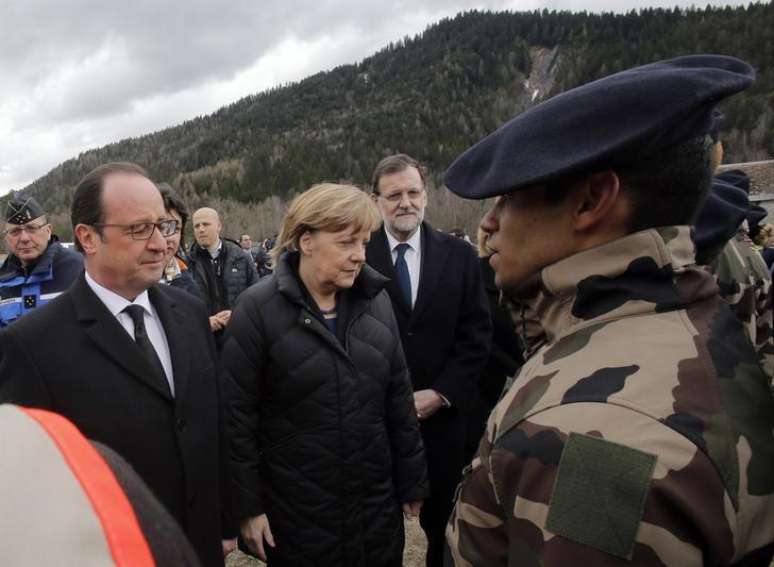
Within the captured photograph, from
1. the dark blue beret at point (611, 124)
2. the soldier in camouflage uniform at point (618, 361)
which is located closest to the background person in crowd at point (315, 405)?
the soldier in camouflage uniform at point (618, 361)

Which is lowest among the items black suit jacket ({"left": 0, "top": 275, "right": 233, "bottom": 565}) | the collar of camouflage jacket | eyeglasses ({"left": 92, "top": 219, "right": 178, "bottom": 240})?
black suit jacket ({"left": 0, "top": 275, "right": 233, "bottom": 565})

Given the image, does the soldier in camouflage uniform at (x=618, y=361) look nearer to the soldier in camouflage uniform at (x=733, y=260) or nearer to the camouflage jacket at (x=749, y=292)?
the camouflage jacket at (x=749, y=292)

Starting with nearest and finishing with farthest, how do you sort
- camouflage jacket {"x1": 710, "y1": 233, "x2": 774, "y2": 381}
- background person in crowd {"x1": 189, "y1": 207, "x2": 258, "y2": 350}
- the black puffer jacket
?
camouflage jacket {"x1": 710, "y1": 233, "x2": 774, "y2": 381}, the black puffer jacket, background person in crowd {"x1": 189, "y1": 207, "x2": 258, "y2": 350}

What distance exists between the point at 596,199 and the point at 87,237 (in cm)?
185

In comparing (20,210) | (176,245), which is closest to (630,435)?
(176,245)

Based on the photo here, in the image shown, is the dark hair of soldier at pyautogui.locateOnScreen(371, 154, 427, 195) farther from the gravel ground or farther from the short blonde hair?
the gravel ground

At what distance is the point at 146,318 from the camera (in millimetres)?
2170

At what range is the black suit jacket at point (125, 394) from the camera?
179 cm

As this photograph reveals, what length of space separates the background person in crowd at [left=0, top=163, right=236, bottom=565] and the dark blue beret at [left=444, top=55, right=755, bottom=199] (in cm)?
145

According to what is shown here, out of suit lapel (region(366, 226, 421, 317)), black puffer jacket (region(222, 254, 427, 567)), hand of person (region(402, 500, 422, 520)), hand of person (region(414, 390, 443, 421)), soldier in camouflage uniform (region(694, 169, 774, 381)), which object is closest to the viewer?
soldier in camouflage uniform (region(694, 169, 774, 381))

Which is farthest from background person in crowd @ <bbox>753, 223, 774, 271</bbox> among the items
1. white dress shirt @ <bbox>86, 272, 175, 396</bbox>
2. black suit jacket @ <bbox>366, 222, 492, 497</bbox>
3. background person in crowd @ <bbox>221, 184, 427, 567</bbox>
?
white dress shirt @ <bbox>86, 272, 175, 396</bbox>

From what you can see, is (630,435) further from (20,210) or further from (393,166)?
(20,210)

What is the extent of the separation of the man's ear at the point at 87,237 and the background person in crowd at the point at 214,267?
3024mm

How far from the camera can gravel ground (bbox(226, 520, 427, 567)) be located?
3.96m
